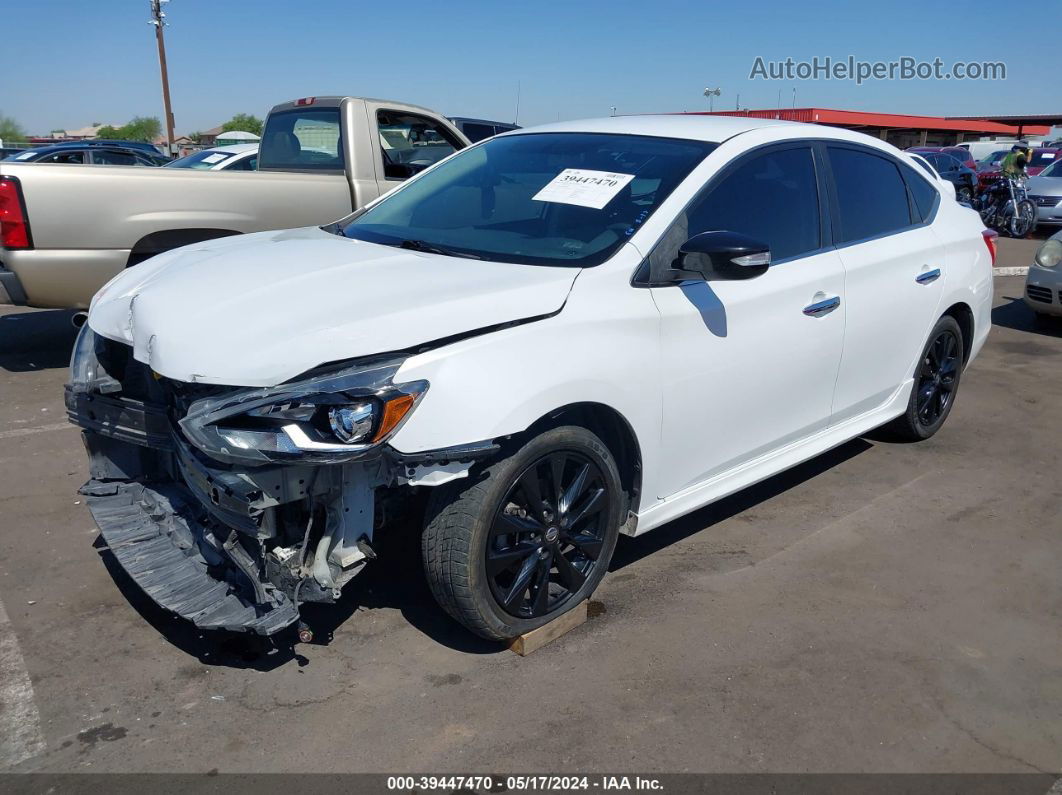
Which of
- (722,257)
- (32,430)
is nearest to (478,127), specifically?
(32,430)

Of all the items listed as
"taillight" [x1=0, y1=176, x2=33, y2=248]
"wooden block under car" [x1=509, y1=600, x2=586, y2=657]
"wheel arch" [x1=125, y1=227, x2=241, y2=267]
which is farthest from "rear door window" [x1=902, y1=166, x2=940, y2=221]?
"taillight" [x1=0, y1=176, x2=33, y2=248]

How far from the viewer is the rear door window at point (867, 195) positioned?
421 centimetres

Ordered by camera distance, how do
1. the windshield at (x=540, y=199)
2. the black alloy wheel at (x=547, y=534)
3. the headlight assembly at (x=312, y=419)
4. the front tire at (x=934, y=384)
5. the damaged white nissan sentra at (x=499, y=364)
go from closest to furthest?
the headlight assembly at (x=312, y=419) < the damaged white nissan sentra at (x=499, y=364) < the black alloy wheel at (x=547, y=534) < the windshield at (x=540, y=199) < the front tire at (x=934, y=384)

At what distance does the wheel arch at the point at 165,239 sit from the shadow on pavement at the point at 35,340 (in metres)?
1.24

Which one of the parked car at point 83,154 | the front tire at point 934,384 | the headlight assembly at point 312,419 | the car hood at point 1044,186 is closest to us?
the headlight assembly at point 312,419

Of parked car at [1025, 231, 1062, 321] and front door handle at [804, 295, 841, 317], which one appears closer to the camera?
front door handle at [804, 295, 841, 317]

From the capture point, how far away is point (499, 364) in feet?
8.98

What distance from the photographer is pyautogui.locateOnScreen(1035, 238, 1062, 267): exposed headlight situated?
8.21 meters

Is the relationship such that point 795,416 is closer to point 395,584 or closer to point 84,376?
point 395,584

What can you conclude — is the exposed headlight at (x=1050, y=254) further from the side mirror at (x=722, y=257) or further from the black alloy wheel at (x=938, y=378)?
the side mirror at (x=722, y=257)

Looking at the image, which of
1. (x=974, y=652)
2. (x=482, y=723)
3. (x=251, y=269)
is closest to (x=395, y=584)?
(x=482, y=723)

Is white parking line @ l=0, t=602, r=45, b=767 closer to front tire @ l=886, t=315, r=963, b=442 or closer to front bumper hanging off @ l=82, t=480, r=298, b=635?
front bumper hanging off @ l=82, t=480, r=298, b=635

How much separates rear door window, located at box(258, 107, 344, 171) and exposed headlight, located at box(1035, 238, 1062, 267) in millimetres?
6439

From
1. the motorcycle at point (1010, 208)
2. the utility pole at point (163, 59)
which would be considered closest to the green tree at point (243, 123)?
the utility pole at point (163, 59)
